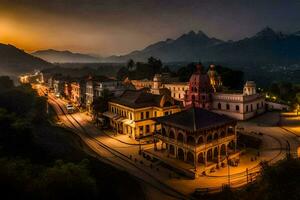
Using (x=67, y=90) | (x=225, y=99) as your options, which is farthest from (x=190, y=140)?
(x=67, y=90)

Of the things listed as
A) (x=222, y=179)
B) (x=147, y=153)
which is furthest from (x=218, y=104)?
(x=222, y=179)

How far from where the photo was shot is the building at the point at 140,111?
57.1 metres

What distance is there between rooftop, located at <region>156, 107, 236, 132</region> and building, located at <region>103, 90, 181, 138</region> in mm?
11466

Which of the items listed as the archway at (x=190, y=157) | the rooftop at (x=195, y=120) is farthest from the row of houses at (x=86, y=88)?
the archway at (x=190, y=157)

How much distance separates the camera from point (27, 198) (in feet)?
56.5

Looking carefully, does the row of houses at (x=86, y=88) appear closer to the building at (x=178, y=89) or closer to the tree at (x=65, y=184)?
the building at (x=178, y=89)

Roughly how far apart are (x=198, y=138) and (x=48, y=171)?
25518mm

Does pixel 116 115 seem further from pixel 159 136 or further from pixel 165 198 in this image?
pixel 165 198

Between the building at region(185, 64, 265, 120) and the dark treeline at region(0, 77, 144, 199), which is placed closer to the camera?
the dark treeline at region(0, 77, 144, 199)

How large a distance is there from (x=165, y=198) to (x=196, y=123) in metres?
12.5

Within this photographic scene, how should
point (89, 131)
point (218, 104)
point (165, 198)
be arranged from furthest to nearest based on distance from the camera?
point (218, 104) < point (89, 131) < point (165, 198)

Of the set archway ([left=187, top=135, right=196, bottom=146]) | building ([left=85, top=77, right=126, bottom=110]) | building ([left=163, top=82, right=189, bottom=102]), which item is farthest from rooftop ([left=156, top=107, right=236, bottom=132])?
building ([left=163, top=82, right=189, bottom=102])

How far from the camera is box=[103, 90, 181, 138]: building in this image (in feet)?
187

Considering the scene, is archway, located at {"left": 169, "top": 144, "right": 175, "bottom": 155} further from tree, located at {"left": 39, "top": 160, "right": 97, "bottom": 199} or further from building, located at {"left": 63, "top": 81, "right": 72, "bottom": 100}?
building, located at {"left": 63, "top": 81, "right": 72, "bottom": 100}
